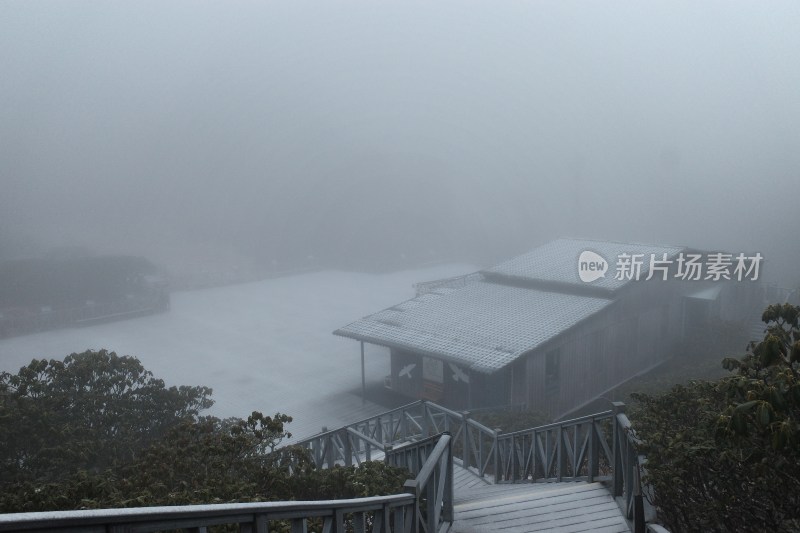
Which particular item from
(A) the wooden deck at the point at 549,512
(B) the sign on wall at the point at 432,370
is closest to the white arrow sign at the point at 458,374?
(B) the sign on wall at the point at 432,370

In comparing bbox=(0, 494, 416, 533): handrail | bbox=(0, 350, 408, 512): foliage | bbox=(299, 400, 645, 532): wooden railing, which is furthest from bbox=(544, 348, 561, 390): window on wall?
bbox=(0, 494, 416, 533): handrail

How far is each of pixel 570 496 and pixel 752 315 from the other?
25586 millimetres

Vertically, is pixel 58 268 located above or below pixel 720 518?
below

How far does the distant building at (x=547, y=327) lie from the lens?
699 inches

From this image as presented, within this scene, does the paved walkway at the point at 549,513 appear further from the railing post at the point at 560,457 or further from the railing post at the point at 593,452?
the railing post at the point at 560,457

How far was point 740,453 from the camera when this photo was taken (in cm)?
427

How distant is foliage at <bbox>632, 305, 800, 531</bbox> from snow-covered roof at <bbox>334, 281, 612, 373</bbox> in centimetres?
1129

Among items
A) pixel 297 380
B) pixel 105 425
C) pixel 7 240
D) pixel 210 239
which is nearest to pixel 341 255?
pixel 210 239

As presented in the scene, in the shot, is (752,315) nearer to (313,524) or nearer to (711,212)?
(313,524)

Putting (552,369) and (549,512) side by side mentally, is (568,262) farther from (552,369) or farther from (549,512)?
(549,512)

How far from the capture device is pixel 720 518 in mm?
4512

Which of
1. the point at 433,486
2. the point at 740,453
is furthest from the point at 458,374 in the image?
the point at 740,453

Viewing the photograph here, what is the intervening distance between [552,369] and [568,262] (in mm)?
6455

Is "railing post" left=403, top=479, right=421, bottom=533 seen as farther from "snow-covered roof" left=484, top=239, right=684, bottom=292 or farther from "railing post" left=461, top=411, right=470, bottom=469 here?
"snow-covered roof" left=484, top=239, right=684, bottom=292
